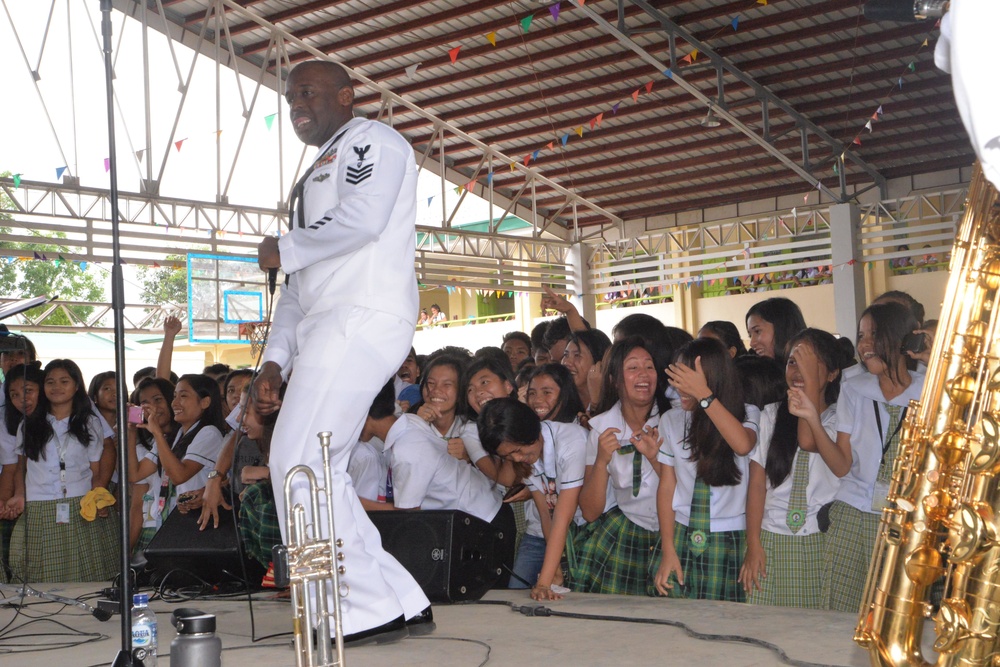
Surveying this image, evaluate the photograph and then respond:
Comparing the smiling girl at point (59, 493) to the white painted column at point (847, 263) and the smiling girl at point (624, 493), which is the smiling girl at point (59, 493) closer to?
the smiling girl at point (624, 493)

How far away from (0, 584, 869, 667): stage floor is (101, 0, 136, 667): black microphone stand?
1.62 feet

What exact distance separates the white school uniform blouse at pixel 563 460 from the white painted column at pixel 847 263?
31.8ft

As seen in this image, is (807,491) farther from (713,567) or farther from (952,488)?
(952,488)

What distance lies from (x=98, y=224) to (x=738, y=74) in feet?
23.3

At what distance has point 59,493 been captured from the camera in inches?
210

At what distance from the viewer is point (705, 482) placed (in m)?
3.66

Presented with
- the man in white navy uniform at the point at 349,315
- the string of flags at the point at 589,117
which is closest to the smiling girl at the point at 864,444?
the man in white navy uniform at the point at 349,315

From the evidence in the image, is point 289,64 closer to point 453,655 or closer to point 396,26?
point 396,26

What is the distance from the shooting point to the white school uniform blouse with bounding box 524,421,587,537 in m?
3.85

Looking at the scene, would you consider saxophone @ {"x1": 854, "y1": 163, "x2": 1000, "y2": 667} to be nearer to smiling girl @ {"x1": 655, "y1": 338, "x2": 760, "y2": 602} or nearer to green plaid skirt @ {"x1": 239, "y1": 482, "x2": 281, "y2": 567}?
smiling girl @ {"x1": 655, "y1": 338, "x2": 760, "y2": 602}

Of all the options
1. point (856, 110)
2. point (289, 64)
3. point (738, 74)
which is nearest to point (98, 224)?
point (289, 64)

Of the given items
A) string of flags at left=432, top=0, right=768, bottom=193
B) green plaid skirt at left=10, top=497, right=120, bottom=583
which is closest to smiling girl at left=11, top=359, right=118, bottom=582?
green plaid skirt at left=10, top=497, right=120, bottom=583

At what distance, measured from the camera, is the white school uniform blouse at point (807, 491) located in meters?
3.58

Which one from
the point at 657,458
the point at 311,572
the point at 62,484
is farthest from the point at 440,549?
the point at 62,484
